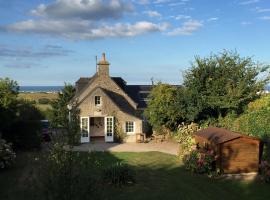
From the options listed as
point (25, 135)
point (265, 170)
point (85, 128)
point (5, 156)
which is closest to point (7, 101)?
point (25, 135)

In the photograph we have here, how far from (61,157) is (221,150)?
1243 centimetres

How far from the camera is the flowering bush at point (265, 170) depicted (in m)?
17.3

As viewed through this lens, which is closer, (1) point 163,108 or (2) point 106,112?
(1) point 163,108

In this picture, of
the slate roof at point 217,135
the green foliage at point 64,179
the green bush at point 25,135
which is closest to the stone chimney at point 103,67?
the green bush at point 25,135

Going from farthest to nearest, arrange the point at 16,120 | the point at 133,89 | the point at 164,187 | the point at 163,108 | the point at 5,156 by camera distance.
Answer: the point at 133,89, the point at 163,108, the point at 16,120, the point at 5,156, the point at 164,187

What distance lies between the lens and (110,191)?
14195 mm

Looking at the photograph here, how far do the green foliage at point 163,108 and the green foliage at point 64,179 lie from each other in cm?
2270

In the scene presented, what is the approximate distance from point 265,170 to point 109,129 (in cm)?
1651

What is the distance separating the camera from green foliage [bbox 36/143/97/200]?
24.6 feet

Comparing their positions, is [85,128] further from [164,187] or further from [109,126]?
[164,187]

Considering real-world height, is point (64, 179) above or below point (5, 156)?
above

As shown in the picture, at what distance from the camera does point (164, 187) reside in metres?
15.2

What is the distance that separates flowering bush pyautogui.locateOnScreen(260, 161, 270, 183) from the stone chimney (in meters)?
18.7

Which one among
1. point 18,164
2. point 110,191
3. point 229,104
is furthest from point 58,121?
point 229,104
